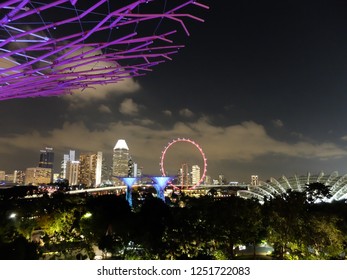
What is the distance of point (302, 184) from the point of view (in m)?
60.9

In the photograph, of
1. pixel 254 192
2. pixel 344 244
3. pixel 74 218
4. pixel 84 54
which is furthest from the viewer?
pixel 254 192

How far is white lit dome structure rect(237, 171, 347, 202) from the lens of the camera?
56.5 metres

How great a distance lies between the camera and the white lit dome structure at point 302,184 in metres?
56.5

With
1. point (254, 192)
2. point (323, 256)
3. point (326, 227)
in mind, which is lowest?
point (323, 256)

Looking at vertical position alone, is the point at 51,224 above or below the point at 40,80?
below

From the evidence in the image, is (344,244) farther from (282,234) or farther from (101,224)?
(101,224)

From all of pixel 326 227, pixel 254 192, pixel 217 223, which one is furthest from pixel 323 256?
pixel 254 192

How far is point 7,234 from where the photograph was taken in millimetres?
20891

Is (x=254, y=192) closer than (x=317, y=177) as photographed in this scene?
No

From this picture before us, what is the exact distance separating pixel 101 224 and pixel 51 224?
4.33 metres

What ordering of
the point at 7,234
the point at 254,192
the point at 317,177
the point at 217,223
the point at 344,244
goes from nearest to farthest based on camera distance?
the point at 344,244 < the point at 217,223 < the point at 7,234 < the point at 317,177 < the point at 254,192

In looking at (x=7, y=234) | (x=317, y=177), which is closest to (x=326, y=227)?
(x=7, y=234)

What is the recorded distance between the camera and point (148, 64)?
14.8 metres

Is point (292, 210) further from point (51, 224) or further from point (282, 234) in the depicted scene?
point (51, 224)
